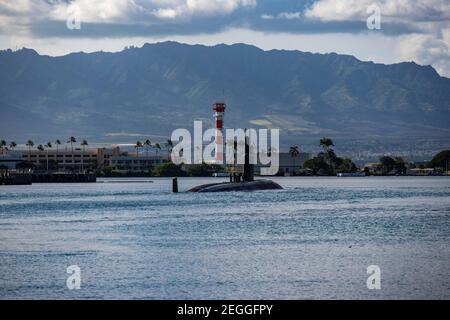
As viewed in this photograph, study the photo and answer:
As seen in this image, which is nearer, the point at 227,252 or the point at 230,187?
the point at 227,252

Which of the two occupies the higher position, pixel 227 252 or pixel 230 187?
pixel 230 187

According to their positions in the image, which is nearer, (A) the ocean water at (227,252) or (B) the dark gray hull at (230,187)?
(A) the ocean water at (227,252)

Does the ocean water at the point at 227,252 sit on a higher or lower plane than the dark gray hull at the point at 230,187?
lower

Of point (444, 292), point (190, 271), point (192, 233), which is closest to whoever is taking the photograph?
point (444, 292)

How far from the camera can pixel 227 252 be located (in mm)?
62469

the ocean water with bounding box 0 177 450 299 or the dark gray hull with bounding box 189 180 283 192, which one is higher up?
the dark gray hull with bounding box 189 180 283 192

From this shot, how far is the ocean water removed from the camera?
48.5 meters

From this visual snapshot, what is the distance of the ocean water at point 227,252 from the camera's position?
48.5m

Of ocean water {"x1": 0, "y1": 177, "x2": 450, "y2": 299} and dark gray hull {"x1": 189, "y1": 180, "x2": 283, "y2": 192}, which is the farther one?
dark gray hull {"x1": 189, "y1": 180, "x2": 283, "y2": 192}

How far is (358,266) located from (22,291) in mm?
17482
